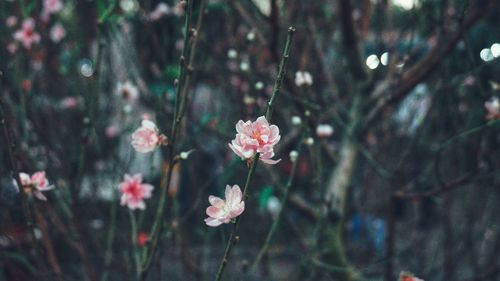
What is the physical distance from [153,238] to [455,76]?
6.44 feet

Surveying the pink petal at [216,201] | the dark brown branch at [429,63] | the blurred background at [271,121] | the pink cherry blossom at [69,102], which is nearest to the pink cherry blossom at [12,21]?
the blurred background at [271,121]

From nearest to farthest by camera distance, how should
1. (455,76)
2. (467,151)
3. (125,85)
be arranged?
1. (455,76)
2. (125,85)
3. (467,151)

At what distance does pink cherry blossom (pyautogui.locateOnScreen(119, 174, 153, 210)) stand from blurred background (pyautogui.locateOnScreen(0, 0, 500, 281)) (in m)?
0.09

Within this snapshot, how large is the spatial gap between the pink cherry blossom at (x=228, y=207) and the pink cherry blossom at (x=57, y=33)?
9.89 ft

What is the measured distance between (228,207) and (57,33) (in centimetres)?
313

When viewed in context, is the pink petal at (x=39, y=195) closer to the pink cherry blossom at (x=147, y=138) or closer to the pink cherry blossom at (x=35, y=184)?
the pink cherry blossom at (x=35, y=184)

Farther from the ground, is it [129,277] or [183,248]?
[183,248]

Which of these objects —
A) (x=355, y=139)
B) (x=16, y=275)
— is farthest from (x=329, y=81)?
(x=16, y=275)

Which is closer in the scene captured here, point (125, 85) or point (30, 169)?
point (30, 169)

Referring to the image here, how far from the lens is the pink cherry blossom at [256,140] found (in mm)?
1049

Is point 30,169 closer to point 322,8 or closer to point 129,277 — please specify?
point 129,277

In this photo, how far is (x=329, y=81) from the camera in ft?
8.91

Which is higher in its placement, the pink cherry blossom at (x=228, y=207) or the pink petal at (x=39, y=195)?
the pink cherry blossom at (x=228, y=207)

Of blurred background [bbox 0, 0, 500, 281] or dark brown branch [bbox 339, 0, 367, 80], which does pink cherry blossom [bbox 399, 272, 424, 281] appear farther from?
dark brown branch [bbox 339, 0, 367, 80]
